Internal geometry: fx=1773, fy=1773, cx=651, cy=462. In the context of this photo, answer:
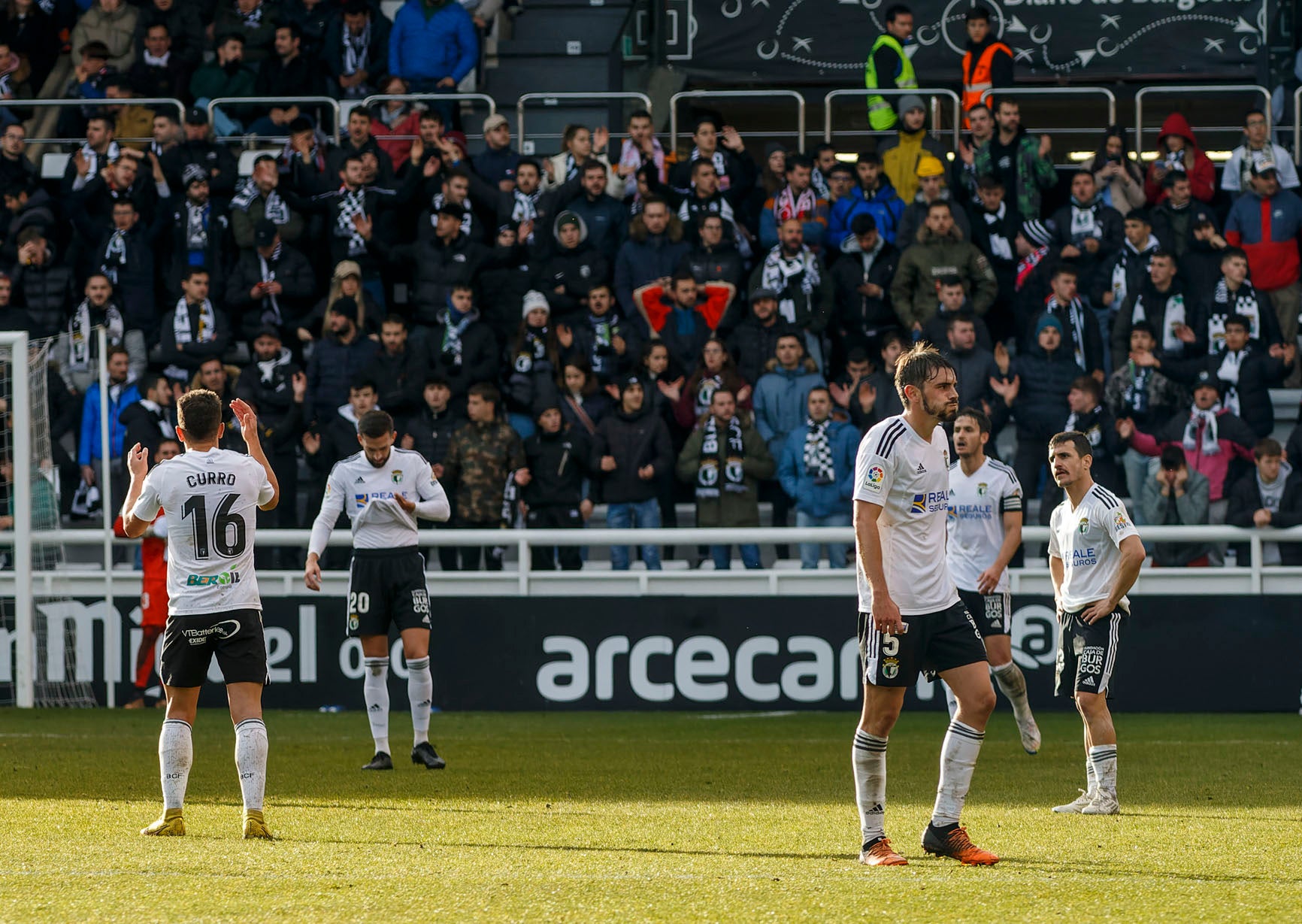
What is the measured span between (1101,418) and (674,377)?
3.53 m

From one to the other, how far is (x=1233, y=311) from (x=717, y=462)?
4669mm

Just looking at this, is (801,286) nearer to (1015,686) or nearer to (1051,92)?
(1051,92)

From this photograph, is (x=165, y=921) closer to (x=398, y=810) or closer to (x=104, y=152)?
(x=398, y=810)

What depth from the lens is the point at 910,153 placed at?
16.9 m

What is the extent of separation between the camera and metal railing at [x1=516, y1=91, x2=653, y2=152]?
18.4 m

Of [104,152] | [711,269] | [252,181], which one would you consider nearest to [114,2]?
[104,152]

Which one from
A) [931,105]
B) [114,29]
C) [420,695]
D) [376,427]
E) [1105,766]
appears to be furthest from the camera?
[114,29]

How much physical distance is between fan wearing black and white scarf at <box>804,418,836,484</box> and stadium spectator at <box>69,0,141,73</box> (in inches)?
401

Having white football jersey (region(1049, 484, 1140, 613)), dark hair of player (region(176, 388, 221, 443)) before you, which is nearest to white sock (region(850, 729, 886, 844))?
white football jersey (region(1049, 484, 1140, 613))

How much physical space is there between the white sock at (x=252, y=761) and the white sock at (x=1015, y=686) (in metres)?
4.88

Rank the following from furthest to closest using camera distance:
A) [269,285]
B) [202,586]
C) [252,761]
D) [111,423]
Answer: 1. [269,285]
2. [111,423]
3. [202,586]
4. [252,761]

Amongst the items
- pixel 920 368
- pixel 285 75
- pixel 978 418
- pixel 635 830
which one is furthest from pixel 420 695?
pixel 285 75

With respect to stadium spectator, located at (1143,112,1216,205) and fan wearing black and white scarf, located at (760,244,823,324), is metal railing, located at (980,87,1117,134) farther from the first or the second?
fan wearing black and white scarf, located at (760,244,823,324)

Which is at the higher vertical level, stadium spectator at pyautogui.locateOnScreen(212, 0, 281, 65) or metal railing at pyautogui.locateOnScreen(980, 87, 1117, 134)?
stadium spectator at pyautogui.locateOnScreen(212, 0, 281, 65)
